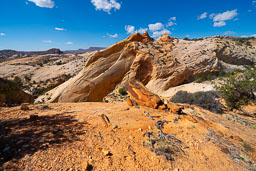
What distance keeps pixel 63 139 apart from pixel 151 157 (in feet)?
7.00

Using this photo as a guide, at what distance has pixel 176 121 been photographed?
4.52 metres

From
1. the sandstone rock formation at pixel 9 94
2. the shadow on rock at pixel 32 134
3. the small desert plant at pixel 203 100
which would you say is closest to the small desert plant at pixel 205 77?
the small desert plant at pixel 203 100

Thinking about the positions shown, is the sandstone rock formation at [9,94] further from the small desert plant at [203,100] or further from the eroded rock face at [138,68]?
the small desert plant at [203,100]

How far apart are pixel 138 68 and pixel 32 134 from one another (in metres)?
12.5

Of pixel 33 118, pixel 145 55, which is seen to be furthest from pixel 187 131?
pixel 145 55

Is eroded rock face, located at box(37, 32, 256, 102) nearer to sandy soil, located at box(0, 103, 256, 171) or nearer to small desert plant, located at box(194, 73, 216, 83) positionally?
small desert plant, located at box(194, 73, 216, 83)

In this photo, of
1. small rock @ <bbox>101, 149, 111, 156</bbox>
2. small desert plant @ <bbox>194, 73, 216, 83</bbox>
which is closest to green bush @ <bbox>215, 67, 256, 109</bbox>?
small desert plant @ <bbox>194, 73, 216, 83</bbox>

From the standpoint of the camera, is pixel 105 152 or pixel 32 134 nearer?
pixel 105 152

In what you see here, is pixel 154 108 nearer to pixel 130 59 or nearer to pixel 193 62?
pixel 130 59

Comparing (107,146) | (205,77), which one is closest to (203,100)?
(107,146)

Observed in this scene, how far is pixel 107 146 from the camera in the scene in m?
2.87

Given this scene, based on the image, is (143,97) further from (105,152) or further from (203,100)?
→ (203,100)

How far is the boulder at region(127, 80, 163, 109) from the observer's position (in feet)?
19.4

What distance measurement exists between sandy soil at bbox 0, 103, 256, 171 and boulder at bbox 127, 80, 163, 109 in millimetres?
1580
